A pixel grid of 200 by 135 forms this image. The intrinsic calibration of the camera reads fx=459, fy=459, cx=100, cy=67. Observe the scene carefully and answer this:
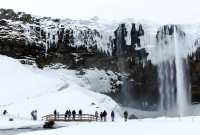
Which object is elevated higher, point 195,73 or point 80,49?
point 80,49

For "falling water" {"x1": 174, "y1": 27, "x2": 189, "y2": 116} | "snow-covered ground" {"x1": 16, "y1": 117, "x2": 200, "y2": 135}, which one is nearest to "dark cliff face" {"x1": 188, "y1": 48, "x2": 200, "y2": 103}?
"falling water" {"x1": 174, "y1": 27, "x2": 189, "y2": 116}

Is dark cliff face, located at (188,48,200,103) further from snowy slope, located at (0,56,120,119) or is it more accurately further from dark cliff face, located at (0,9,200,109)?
snowy slope, located at (0,56,120,119)

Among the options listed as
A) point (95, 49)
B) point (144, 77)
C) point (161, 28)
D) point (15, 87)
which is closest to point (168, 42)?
point (161, 28)

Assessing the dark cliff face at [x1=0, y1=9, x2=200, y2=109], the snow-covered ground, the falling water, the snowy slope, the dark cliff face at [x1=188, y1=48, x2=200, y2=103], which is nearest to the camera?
the snow-covered ground

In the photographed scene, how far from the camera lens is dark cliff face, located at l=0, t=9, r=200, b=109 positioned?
236 feet

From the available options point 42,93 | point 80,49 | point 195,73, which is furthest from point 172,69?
point 42,93

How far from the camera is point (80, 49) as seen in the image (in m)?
72.4

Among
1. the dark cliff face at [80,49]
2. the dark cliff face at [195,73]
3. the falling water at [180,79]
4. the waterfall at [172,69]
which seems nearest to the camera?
the dark cliff face at [195,73]

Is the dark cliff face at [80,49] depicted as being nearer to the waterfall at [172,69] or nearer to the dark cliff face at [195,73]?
the dark cliff face at [195,73]

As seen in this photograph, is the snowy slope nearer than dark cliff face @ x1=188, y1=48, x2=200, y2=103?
Yes

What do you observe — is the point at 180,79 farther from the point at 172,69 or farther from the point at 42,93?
the point at 42,93

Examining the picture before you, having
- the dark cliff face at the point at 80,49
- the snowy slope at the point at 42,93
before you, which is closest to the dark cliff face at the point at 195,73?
the dark cliff face at the point at 80,49

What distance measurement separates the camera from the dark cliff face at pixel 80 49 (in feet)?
236

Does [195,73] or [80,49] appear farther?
[195,73]
